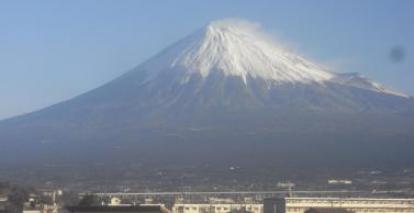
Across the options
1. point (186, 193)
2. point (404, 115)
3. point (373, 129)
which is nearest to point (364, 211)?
point (186, 193)

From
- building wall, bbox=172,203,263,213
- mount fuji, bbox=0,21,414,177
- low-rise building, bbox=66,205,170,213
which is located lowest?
low-rise building, bbox=66,205,170,213

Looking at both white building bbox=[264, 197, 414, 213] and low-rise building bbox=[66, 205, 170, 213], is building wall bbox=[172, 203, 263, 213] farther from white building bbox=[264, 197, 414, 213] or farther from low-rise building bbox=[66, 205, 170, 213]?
low-rise building bbox=[66, 205, 170, 213]

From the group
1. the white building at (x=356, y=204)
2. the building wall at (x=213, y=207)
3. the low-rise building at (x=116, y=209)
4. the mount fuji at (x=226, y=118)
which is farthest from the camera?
the mount fuji at (x=226, y=118)

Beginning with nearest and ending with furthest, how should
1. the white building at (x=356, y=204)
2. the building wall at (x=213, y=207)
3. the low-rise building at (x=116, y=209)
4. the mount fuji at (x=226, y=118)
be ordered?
the low-rise building at (x=116, y=209), the white building at (x=356, y=204), the building wall at (x=213, y=207), the mount fuji at (x=226, y=118)

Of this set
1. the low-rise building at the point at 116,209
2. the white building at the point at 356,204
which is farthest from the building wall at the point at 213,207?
the low-rise building at the point at 116,209

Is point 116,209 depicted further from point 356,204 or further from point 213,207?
point 213,207

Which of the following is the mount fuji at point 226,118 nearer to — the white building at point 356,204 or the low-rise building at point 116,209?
the white building at point 356,204

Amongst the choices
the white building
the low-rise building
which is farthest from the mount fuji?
the low-rise building

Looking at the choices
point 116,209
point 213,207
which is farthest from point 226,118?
point 116,209

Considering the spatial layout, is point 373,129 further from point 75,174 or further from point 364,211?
point 364,211
